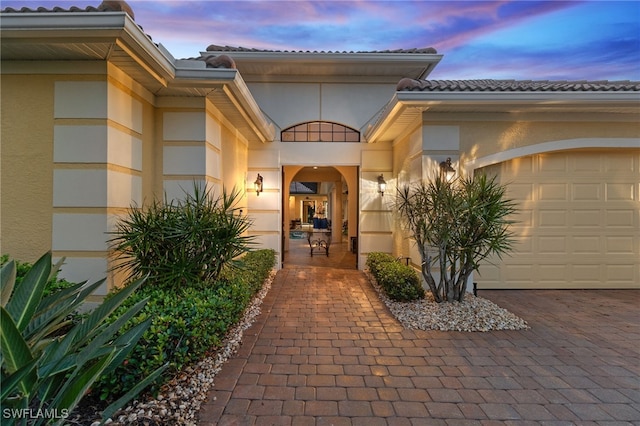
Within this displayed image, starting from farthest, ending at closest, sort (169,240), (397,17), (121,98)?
1. (397,17)
2. (121,98)
3. (169,240)

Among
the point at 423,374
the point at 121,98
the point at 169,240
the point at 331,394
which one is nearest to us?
the point at 331,394

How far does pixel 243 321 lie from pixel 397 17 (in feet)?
23.7

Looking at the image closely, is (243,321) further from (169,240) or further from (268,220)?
(268,220)

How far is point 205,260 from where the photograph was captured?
13.6ft

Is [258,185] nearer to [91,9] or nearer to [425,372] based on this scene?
Result: [91,9]

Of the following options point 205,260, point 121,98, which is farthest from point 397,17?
point 205,260

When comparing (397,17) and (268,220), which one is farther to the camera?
(268,220)

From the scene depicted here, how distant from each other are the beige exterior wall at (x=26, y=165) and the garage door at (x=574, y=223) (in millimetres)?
7634

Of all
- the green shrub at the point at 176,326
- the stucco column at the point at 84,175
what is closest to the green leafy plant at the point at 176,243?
the green shrub at the point at 176,326

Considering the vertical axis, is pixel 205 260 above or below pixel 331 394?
above

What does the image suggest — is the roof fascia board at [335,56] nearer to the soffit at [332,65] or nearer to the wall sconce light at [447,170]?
the soffit at [332,65]

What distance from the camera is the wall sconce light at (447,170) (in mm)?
5824

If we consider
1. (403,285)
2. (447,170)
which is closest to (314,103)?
(447,170)

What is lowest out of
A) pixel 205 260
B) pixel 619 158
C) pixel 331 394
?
pixel 331 394
